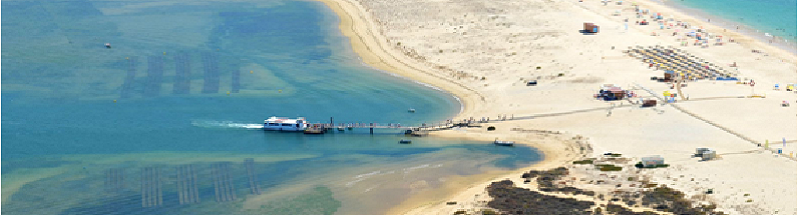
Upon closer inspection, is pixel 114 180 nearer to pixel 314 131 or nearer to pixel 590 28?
pixel 314 131

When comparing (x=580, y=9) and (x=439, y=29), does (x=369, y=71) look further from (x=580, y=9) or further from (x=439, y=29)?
(x=580, y=9)

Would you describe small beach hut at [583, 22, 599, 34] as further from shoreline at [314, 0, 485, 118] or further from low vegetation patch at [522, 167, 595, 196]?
low vegetation patch at [522, 167, 595, 196]

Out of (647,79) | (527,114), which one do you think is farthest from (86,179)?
(647,79)

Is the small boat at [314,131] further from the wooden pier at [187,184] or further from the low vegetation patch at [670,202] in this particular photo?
the low vegetation patch at [670,202]

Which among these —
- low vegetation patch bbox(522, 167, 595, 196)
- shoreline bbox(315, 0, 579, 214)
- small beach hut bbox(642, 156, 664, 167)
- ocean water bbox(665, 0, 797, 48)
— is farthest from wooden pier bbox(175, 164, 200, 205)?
ocean water bbox(665, 0, 797, 48)

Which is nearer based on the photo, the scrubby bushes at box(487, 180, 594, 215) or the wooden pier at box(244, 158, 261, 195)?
the scrubby bushes at box(487, 180, 594, 215)

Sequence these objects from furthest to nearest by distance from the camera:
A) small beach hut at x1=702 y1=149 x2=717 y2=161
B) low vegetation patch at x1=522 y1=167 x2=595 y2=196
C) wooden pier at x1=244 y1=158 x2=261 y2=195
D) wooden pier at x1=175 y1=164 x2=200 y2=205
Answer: small beach hut at x1=702 y1=149 x2=717 y2=161 < wooden pier at x1=244 y1=158 x2=261 y2=195 < wooden pier at x1=175 y1=164 x2=200 y2=205 < low vegetation patch at x1=522 y1=167 x2=595 y2=196
